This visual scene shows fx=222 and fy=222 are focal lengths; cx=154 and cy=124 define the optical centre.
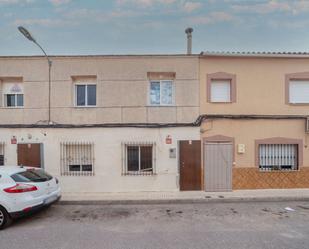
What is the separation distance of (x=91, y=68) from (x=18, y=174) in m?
4.71

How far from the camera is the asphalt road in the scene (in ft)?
14.4

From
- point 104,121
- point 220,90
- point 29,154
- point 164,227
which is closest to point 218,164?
point 220,90

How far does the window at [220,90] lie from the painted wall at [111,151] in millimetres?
1541

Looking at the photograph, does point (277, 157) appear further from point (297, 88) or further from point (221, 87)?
point (221, 87)

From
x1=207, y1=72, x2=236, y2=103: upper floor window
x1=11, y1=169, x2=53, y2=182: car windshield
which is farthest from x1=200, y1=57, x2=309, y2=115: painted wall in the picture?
x1=11, y1=169, x2=53, y2=182: car windshield

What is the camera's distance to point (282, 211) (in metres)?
6.34

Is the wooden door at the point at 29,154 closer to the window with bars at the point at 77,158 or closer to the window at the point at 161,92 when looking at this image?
the window with bars at the point at 77,158

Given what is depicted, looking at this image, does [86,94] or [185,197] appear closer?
[185,197]

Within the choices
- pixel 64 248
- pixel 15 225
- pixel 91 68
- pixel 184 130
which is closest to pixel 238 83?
pixel 184 130

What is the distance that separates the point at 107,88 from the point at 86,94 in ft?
3.09

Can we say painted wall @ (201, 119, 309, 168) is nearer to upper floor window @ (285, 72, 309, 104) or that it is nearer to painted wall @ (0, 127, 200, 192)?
upper floor window @ (285, 72, 309, 104)

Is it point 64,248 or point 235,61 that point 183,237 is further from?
point 235,61

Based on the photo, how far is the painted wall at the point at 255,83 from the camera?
28.4ft

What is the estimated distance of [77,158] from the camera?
28.8 feet
